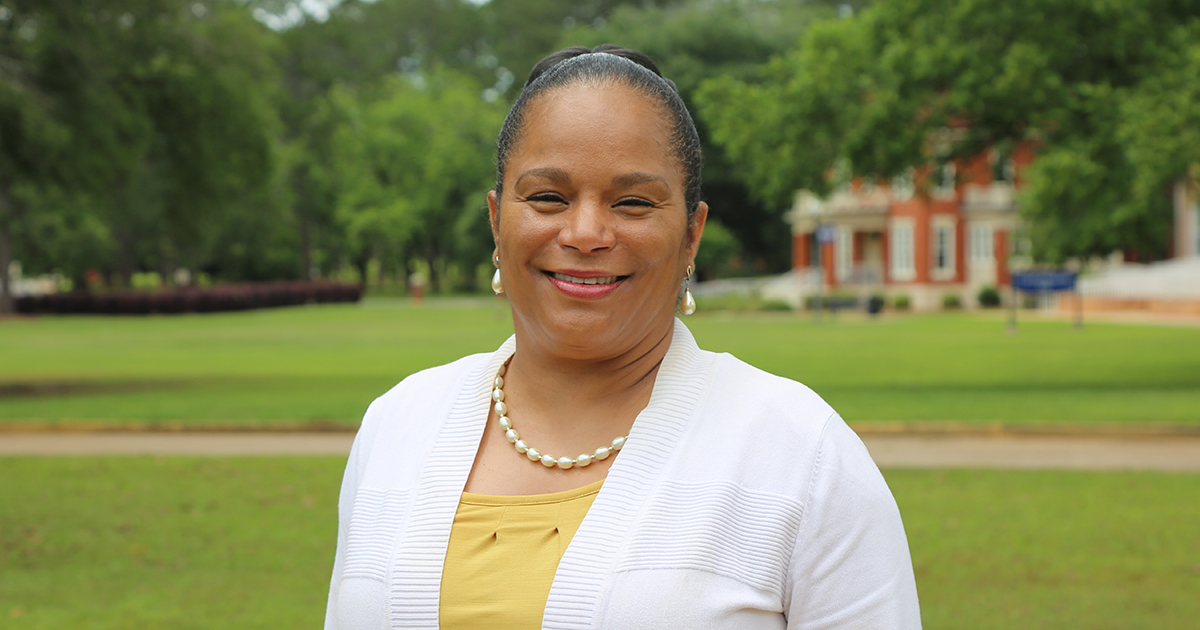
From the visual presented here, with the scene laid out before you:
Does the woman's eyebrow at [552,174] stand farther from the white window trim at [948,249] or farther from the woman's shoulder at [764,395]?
the white window trim at [948,249]

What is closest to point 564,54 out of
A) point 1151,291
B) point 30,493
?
point 30,493

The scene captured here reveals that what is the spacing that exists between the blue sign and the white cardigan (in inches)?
1175

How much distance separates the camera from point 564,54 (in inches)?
80.9

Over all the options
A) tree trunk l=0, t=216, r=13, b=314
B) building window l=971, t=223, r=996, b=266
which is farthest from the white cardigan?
tree trunk l=0, t=216, r=13, b=314

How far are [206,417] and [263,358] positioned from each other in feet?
33.5

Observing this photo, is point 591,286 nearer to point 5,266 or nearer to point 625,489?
point 625,489

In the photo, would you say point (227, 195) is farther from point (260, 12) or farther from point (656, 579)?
point (260, 12)

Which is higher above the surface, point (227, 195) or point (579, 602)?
point (227, 195)

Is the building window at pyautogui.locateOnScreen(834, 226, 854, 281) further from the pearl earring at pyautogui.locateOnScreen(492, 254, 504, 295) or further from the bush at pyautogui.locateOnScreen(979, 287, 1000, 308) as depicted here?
the pearl earring at pyautogui.locateOnScreen(492, 254, 504, 295)

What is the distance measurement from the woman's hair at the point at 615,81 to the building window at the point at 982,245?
5079 cm

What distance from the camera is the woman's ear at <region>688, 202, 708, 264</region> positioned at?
210 cm

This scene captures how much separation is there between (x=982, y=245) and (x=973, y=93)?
35.3 meters

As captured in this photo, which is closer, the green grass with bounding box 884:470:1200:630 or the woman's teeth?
the woman's teeth

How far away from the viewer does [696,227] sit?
2.12 metres
